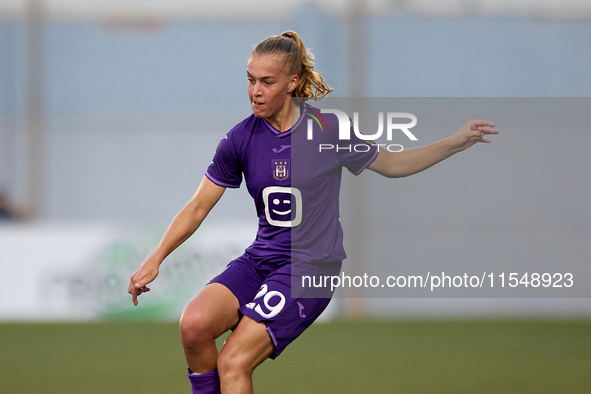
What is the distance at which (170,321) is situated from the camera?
692 cm

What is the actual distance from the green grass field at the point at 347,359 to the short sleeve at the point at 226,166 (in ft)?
6.01

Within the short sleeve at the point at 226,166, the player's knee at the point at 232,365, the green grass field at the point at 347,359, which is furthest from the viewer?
the green grass field at the point at 347,359

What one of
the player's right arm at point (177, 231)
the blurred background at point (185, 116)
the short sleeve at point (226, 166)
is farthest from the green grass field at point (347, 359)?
the short sleeve at point (226, 166)

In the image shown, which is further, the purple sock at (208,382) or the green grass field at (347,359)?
the green grass field at (347,359)

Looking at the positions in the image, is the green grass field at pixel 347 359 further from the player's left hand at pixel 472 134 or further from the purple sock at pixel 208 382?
the player's left hand at pixel 472 134

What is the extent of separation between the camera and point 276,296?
8.19 ft

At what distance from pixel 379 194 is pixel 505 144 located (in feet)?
2.48

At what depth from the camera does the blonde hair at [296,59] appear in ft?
8.48

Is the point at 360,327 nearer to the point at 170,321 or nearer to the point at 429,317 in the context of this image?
the point at 429,317

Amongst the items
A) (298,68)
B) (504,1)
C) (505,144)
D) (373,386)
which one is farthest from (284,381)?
(504,1)

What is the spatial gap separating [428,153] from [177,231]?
1.16m

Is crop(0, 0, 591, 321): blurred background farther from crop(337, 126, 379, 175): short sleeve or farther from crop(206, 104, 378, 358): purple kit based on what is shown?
crop(206, 104, 378, 358): purple kit

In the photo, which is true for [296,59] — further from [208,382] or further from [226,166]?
[208,382]

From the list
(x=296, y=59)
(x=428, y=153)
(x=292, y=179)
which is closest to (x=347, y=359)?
(x=428, y=153)
